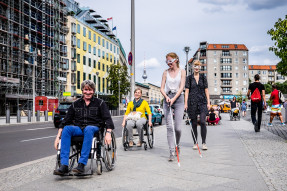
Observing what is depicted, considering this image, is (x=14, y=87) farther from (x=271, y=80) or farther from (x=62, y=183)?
(x=271, y=80)

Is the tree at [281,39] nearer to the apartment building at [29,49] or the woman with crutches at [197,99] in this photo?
the woman with crutches at [197,99]

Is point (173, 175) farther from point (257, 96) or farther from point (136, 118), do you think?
point (257, 96)

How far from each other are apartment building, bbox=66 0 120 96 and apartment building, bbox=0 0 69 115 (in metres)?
2.48

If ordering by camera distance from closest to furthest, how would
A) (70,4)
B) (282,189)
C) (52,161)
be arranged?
1. (282,189)
2. (52,161)
3. (70,4)

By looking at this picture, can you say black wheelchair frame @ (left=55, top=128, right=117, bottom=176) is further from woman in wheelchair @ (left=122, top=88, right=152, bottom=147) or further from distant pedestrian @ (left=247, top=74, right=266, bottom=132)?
distant pedestrian @ (left=247, top=74, right=266, bottom=132)

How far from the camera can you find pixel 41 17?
159ft

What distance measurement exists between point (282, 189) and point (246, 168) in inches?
53.9

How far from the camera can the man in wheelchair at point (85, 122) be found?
465 cm

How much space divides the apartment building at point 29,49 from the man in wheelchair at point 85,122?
31.2 m

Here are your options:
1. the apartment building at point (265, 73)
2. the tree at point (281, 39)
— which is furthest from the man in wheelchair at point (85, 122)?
the apartment building at point (265, 73)

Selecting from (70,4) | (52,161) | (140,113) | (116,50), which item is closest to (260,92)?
(140,113)

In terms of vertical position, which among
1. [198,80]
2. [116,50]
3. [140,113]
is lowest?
[140,113]

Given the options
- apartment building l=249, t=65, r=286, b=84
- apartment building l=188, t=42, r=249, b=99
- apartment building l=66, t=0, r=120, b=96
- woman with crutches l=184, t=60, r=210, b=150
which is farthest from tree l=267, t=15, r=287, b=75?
apartment building l=249, t=65, r=286, b=84

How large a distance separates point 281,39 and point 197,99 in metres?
2.93
